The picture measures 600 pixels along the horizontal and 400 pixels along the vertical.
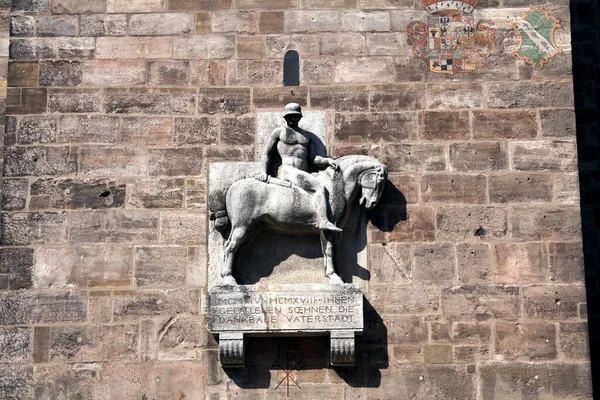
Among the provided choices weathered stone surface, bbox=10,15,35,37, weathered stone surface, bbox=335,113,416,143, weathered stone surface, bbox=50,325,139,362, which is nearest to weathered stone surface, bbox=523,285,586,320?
weathered stone surface, bbox=335,113,416,143

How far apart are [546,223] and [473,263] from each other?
75 cm

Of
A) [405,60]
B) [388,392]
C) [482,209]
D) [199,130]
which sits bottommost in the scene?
[388,392]

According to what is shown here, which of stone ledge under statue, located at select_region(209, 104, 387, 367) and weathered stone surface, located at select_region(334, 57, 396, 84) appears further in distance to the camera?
weathered stone surface, located at select_region(334, 57, 396, 84)

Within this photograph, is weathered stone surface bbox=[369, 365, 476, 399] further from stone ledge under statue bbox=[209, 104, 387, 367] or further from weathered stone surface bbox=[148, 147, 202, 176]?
weathered stone surface bbox=[148, 147, 202, 176]

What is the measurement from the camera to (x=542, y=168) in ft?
30.4

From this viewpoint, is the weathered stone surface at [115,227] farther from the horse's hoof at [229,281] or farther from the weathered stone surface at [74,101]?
the weathered stone surface at [74,101]

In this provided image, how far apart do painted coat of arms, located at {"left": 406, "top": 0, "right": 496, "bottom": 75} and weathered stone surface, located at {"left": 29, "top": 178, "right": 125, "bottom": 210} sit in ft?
10.0

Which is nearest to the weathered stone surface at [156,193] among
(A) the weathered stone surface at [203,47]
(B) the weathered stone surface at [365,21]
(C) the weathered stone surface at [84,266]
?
(C) the weathered stone surface at [84,266]

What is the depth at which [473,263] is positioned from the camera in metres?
9.05

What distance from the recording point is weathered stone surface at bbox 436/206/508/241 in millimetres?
9117

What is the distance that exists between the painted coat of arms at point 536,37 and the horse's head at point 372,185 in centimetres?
182

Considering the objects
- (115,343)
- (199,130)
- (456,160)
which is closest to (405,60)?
(456,160)

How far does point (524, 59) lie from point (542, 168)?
107 centimetres

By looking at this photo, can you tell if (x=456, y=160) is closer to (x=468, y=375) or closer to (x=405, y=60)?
(x=405, y=60)
